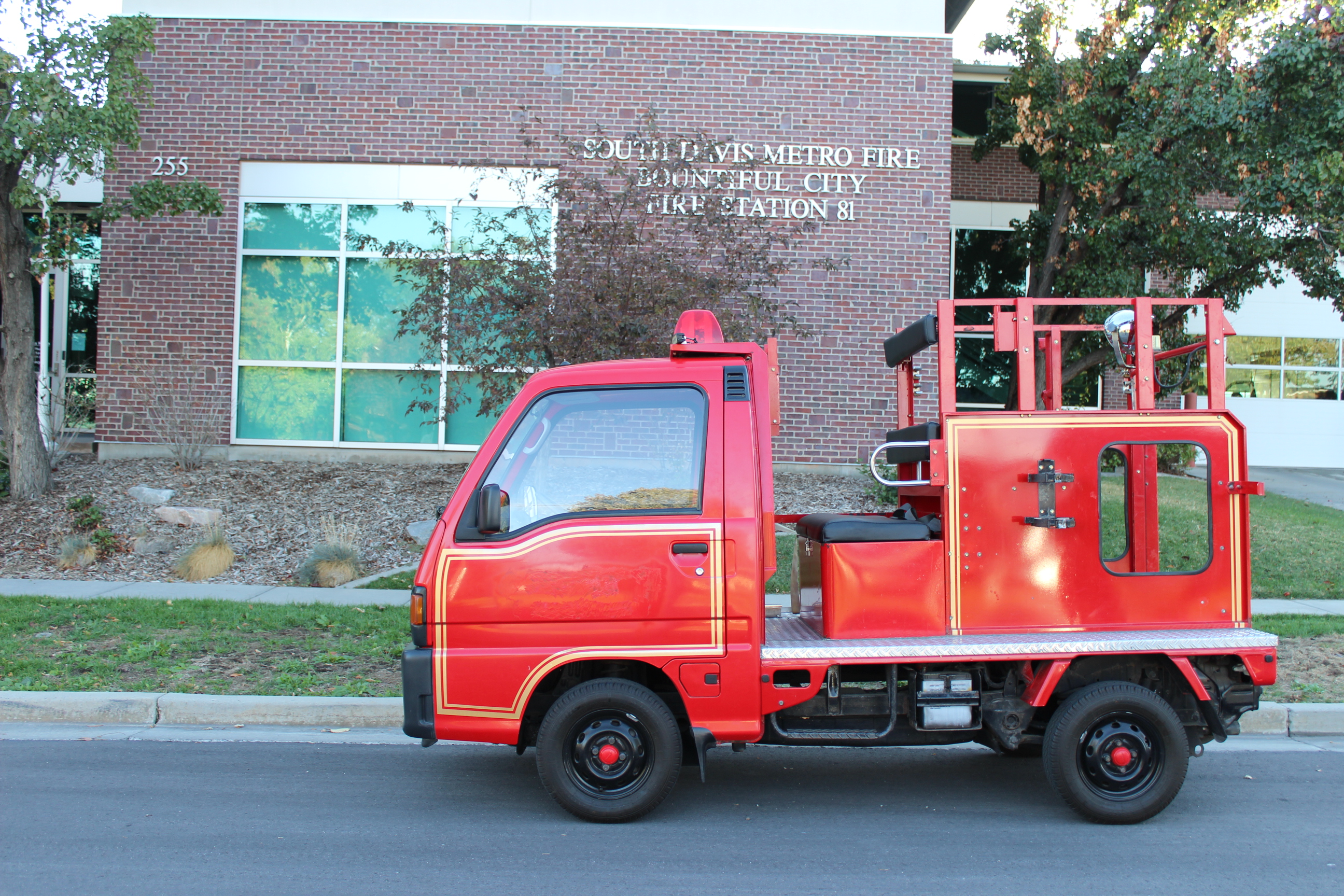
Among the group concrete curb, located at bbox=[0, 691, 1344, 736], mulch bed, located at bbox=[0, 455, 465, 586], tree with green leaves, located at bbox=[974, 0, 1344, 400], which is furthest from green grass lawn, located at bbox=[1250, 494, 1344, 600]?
mulch bed, located at bbox=[0, 455, 465, 586]

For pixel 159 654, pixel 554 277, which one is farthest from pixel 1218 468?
pixel 159 654

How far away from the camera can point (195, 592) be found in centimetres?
937

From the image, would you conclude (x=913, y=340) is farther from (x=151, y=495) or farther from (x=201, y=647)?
(x=151, y=495)

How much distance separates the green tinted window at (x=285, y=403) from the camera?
1405 centimetres

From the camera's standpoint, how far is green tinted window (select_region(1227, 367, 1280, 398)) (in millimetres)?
20469

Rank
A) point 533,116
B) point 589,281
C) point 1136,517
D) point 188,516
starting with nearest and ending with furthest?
point 1136,517
point 589,281
point 188,516
point 533,116

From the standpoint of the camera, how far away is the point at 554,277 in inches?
339

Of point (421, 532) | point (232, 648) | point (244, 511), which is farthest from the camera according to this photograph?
point (244, 511)

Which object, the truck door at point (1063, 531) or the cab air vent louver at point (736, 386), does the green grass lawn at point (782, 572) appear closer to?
the truck door at point (1063, 531)

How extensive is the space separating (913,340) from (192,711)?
5.09 metres

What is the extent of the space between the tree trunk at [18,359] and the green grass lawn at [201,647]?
3.86m

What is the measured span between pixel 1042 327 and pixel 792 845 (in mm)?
2933

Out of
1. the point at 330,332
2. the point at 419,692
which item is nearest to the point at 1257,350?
the point at 330,332

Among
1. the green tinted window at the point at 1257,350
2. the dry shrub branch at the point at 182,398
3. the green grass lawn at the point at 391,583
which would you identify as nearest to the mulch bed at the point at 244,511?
the dry shrub branch at the point at 182,398
